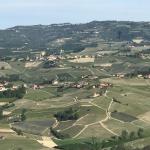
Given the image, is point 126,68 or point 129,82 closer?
point 129,82

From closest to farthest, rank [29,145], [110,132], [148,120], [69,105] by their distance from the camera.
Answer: [29,145]
[110,132]
[148,120]
[69,105]

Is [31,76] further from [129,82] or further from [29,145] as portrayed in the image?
[29,145]

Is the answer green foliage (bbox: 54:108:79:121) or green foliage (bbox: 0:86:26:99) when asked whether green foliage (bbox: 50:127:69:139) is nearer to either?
green foliage (bbox: 54:108:79:121)

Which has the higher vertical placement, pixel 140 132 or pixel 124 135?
pixel 124 135

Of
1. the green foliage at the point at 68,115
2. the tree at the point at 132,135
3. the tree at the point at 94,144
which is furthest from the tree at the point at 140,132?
the green foliage at the point at 68,115

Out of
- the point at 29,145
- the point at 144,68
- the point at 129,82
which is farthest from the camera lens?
the point at 144,68

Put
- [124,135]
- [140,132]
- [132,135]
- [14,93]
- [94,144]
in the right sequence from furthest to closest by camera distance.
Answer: [14,93] < [140,132] < [132,135] < [124,135] < [94,144]

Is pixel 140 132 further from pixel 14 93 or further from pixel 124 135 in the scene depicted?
pixel 14 93

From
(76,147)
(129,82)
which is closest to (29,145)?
(76,147)

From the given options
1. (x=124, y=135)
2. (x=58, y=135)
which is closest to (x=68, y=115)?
(x=58, y=135)

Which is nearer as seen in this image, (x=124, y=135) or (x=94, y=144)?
(x=94, y=144)

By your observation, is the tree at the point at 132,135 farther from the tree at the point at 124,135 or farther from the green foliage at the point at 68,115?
the green foliage at the point at 68,115
